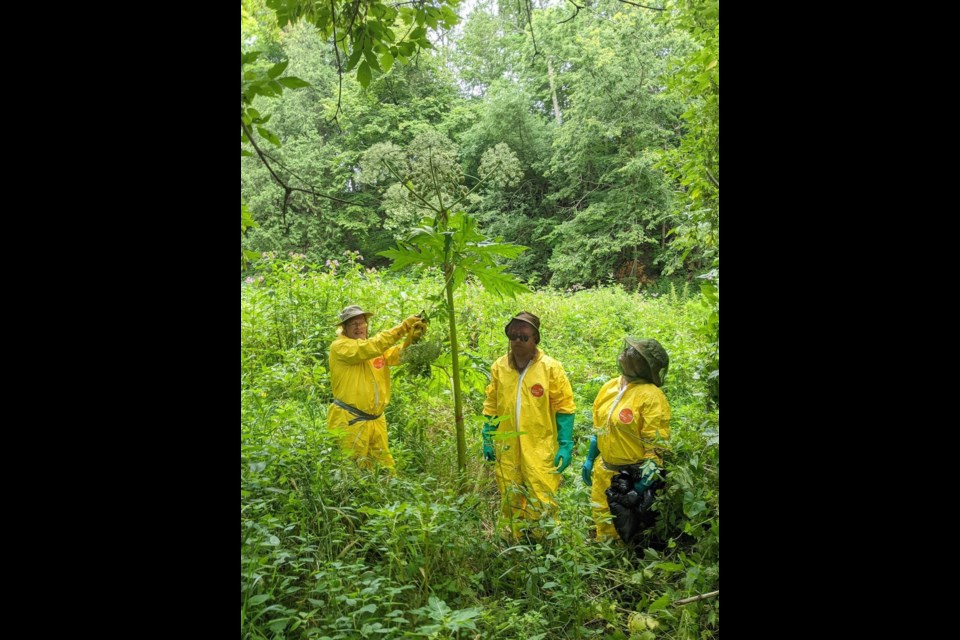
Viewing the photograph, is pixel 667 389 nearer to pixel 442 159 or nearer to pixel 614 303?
pixel 442 159

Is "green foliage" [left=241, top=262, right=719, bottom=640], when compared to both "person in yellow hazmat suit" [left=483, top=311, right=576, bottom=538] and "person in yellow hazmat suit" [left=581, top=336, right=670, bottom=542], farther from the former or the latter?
"person in yellow hazmat suit" [left=483, top=311, right=576, bottom=538]

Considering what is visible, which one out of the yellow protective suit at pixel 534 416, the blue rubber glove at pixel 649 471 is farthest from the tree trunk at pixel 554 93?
the blue rubber glove at pixel 649 471

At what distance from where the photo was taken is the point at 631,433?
3996 millimetres

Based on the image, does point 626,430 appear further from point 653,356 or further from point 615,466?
point 653,356

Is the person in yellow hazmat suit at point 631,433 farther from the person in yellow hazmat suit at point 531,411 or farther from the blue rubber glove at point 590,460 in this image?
the person in yellow hazmat suit at point 531,411

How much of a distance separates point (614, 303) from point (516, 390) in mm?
9920

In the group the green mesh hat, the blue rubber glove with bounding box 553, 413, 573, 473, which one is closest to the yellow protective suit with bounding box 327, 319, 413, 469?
the blue rubber glove with bounding box 553, 413, 573, 473

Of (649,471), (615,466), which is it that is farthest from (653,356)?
(649,471)

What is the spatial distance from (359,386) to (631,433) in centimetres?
223

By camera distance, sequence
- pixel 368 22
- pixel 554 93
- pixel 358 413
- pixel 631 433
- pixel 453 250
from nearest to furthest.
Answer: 1. pixel 368 22
2. pixel 453 250
3. pixel 631 433
4. pixel 358 413
5. pixel 554 93

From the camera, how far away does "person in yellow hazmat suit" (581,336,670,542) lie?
3.93 m

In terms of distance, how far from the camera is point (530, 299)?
488 inches
